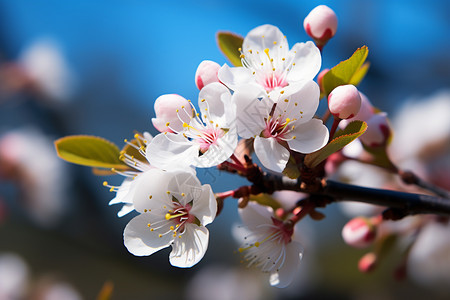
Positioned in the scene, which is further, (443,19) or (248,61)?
(443,19)

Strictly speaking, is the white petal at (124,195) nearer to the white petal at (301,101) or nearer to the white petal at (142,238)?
the white petal at (142,238)

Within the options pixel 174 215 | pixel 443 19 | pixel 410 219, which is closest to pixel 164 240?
pixel 174 215

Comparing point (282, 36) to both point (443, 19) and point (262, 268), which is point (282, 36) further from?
point (443, 19)

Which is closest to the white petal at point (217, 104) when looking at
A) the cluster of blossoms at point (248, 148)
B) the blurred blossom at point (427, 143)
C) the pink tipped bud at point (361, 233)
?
the cluster of blossoms at point (248, 148)

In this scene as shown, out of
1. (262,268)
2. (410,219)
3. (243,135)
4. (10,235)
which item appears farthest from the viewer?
(10,235)

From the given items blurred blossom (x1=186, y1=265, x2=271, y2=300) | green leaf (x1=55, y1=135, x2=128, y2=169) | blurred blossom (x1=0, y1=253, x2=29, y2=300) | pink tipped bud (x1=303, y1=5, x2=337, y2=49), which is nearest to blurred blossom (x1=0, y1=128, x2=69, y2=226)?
blurred blossom (x1=0, y1=253, x2=29, y2=300)

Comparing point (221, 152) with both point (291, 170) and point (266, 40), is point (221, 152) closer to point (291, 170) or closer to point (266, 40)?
point (291, 170)
